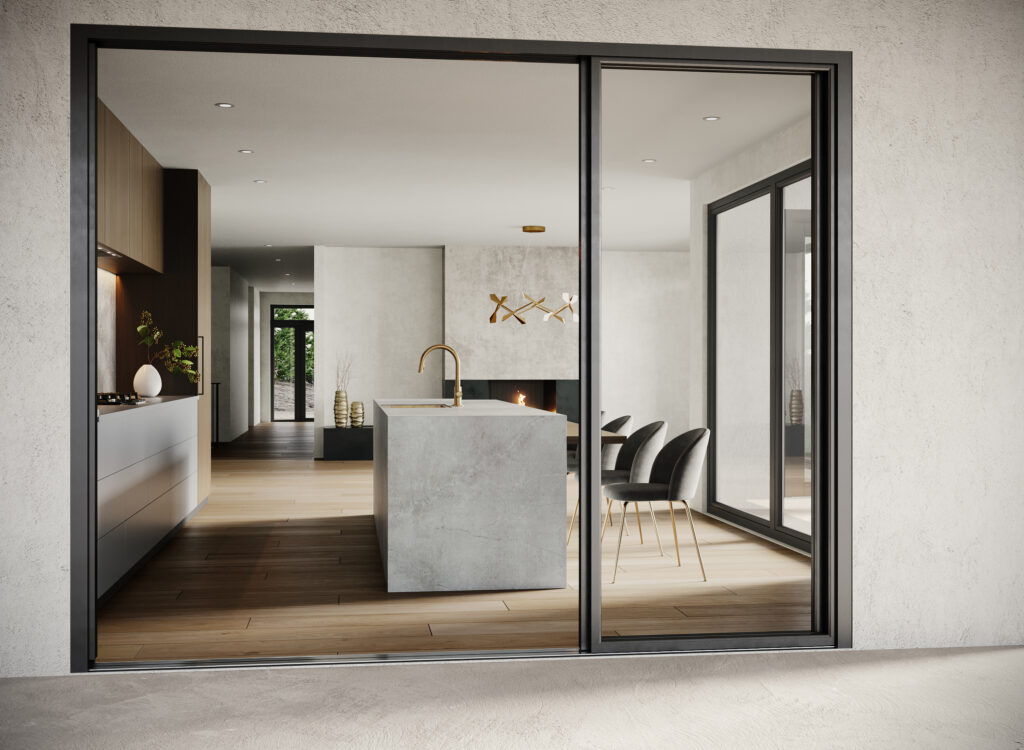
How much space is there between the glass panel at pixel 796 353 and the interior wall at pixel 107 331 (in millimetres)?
4454

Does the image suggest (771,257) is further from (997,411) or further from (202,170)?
(202,170)

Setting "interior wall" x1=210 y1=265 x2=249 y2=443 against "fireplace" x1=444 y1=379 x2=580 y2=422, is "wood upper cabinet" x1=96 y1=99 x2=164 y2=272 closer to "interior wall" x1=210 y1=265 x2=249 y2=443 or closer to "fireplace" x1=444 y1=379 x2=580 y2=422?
"fireplace" x1=444 y1=379 x2=580 y2=422

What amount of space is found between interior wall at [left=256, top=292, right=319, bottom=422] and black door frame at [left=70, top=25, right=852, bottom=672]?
49.7ft

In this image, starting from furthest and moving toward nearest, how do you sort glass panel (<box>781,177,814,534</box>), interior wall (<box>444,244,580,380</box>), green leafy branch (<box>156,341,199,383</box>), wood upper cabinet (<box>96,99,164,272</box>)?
1. interior wall (<box>444,244,580,380</box>)
2. green leafy branch (<box>156,341,199,383</box>)
3. glass panel (<box>781,177,814,534</box>)
4. wood upper cabinet (<box>96,99,164,272</box>)

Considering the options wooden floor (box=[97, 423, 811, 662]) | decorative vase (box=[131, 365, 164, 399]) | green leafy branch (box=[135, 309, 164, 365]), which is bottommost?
wooden floor (box=[97, 423, 811, 662])

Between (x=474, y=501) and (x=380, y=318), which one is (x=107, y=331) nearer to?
(x=474, y=501)

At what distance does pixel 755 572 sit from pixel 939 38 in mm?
2727

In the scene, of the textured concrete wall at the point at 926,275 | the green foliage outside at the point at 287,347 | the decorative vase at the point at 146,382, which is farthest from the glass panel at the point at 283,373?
the textured concrete wall at the point at 926,275

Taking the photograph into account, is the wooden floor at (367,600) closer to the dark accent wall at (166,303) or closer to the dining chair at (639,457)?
the dining chair at (639,457)

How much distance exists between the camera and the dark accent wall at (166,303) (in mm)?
6684

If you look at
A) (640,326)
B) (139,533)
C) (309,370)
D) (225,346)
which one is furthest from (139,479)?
(309,370)

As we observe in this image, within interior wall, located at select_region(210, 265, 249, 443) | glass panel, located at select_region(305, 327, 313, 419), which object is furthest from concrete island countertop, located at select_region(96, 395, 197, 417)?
glass panel, located at select_region(305, 327, 313, 419)

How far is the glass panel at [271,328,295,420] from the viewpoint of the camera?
18.7 metres

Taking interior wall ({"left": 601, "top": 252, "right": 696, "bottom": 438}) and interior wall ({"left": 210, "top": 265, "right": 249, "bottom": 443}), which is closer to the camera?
interior wall ({"left": 601, "top": 252, "right": 696, "bottom": 438})
